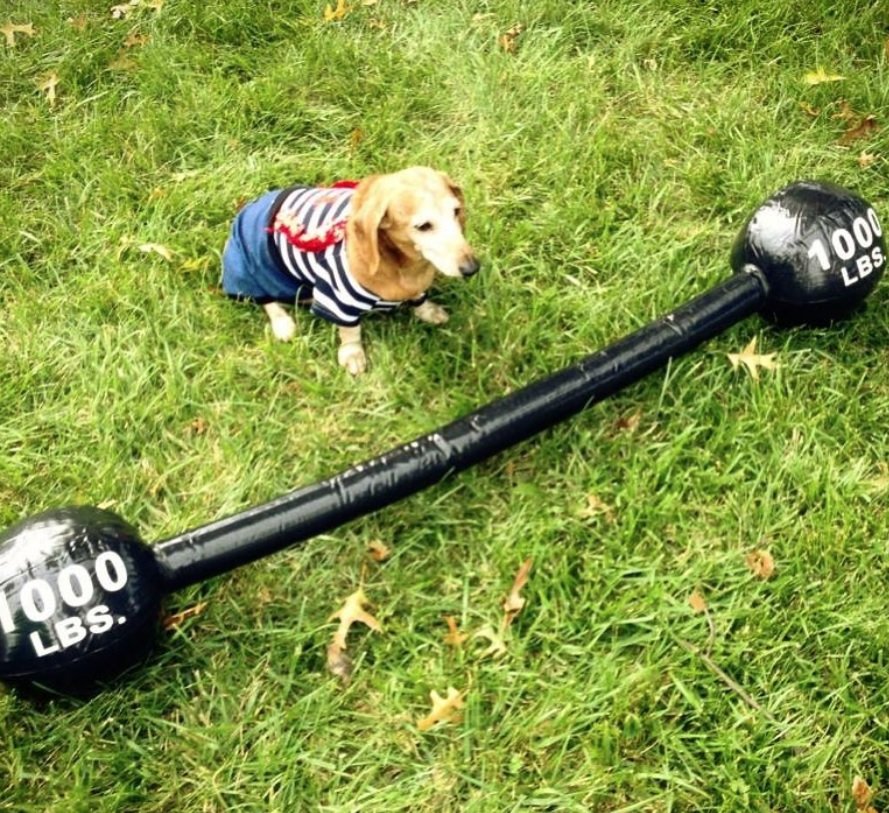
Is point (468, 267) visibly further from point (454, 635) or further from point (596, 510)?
point (454, 635)

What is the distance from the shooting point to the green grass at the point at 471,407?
2.37m

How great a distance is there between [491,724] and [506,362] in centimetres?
120

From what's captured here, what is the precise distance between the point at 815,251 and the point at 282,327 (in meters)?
1.74

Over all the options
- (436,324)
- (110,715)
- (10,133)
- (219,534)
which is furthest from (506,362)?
(10,133)

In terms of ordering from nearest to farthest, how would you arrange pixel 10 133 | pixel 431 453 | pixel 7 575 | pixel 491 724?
pixel 7 575
pixel 491 724
pixel 431 453
pixel 10 133

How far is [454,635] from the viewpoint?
254 cm

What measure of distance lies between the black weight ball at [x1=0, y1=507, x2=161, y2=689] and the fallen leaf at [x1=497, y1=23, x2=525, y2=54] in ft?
9.08

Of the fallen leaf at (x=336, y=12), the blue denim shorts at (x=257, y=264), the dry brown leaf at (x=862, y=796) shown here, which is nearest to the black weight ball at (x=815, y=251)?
the dry brown leaf at (x=862, y=796)

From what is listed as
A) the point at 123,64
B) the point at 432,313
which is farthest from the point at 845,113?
the point at 123,64

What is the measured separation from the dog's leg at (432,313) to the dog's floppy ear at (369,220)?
15.9 inches

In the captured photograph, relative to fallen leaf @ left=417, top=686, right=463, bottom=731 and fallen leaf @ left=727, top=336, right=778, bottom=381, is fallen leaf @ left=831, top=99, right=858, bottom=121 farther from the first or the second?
fallen leaf @ left=417, top=686, right=463, bottom=731

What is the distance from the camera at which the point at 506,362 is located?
122 inches

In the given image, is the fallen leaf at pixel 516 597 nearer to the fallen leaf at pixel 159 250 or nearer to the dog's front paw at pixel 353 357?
the dog's front paw at pixel 353 357

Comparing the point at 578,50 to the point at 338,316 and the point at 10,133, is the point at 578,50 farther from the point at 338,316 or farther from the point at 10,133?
the point at 10,133
